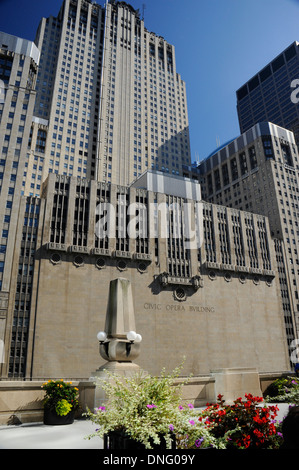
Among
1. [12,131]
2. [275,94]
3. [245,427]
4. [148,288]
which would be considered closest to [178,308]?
[148,288]

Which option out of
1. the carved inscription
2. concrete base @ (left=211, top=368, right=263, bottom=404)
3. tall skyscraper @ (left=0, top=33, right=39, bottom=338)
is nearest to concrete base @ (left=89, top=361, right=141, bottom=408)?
concrete base @ (left=211, top=368, right=263, bottom=404)

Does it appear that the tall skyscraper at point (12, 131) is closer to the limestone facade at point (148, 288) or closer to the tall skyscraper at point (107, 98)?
the limestone facade at point (148, 288)

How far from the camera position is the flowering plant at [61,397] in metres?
15.4

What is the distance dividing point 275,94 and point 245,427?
644 feet

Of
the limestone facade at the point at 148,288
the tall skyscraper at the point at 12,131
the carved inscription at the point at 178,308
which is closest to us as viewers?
the limestone facade at the point at 148,288

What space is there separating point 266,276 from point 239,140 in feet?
200

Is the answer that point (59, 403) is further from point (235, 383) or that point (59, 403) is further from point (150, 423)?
point (235, 383)

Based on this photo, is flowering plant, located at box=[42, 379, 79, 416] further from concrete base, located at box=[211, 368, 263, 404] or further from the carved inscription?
the carved inscription

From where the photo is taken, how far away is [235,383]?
2252 cm

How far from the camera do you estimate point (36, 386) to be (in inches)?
668

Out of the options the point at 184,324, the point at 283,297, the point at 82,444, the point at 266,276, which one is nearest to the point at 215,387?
the point at 82,444

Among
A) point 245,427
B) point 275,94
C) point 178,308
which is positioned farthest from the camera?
point 275,94

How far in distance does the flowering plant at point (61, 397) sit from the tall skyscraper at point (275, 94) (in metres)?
161

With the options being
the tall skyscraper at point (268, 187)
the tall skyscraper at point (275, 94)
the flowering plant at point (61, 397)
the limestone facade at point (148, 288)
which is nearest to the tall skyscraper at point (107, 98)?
the tall skyscraper at point (268, 187)
